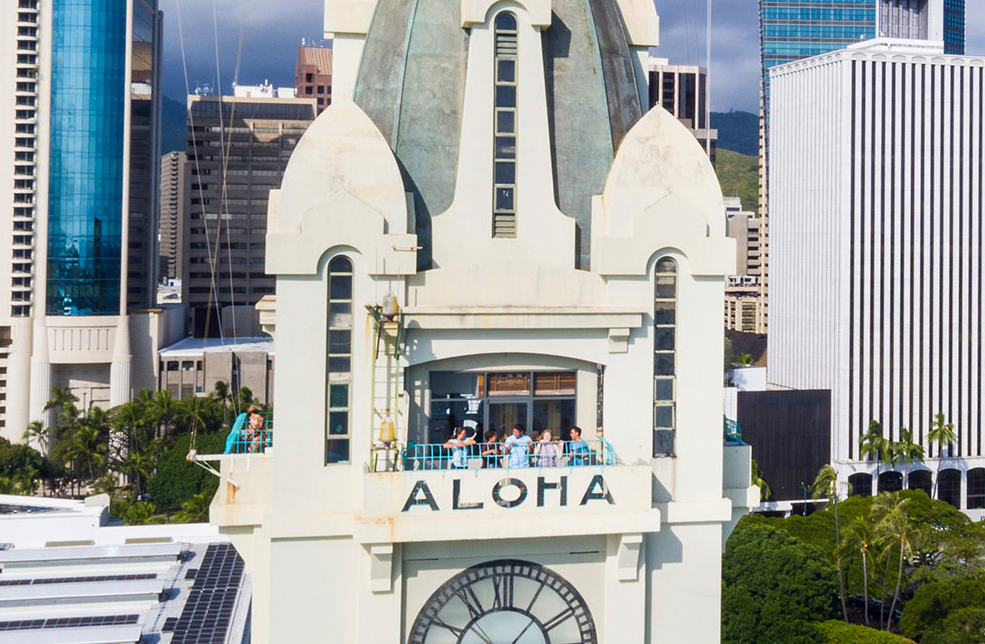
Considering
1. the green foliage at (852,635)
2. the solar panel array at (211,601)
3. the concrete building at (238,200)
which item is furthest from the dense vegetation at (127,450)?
the green foliage at (852,635)

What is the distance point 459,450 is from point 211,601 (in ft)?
90.7

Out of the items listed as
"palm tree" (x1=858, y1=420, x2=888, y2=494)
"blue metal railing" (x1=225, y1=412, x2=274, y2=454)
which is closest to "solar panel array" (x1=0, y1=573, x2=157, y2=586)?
"blue metal railing" (x1=225, y1=412, x2=274, y2=454)

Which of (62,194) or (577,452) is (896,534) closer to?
(577,452)

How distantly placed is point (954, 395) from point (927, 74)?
3712 centimetres

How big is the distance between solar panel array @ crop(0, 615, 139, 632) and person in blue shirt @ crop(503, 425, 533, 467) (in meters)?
25.8

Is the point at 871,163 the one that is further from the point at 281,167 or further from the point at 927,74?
the point at 281,167

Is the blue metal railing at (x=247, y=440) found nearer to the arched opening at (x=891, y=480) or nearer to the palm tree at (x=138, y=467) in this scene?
the palm tree at (x=138, y=467)

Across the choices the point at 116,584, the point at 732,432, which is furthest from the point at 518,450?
the point at 116,584

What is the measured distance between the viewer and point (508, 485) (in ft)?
58.1

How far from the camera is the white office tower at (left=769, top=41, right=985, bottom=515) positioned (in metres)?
129

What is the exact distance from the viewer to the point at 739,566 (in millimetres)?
66188

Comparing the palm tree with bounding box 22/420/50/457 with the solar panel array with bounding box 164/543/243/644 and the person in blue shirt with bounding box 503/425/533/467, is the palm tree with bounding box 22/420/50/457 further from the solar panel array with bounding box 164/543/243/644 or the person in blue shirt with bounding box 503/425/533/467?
the person in blue shirt with bounding box 503/425/533/467

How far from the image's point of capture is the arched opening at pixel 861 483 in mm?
127250

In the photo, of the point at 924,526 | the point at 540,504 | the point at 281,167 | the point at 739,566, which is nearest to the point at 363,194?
the point at 540,504
